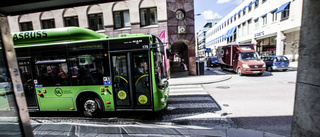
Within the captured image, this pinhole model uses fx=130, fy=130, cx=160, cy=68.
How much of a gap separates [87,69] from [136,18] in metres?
9.05

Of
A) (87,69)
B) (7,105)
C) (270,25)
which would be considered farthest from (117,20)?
(270,25)

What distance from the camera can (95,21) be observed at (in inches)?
520

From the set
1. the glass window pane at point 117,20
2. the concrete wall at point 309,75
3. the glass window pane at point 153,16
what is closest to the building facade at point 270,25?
the glass window pane at point 153,16

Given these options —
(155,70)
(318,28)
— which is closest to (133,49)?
(155,70)

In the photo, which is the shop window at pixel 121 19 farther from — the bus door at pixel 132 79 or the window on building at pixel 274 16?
the window on building at pixel 274 16

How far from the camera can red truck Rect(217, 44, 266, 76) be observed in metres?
11.5

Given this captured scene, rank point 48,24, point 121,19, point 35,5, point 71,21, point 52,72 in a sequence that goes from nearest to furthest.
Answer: point 35,5, point 52,72, point 121,19, point 71,21, point 48,24

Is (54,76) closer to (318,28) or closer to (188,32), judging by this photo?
(318,28)

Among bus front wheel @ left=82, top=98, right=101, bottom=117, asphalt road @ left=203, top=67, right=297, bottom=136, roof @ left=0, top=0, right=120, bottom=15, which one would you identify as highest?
roof @ left=0, top=0, right=120, bottom=15

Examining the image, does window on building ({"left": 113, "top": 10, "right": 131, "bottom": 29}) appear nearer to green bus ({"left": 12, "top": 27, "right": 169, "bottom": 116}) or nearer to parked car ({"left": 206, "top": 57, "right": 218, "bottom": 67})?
green bus ({"left": 12, "top": 27, "right": 169, "bottom": 116})

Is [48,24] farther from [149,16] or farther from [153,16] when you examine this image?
[153,16]

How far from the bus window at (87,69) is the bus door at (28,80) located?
1703 millimetres

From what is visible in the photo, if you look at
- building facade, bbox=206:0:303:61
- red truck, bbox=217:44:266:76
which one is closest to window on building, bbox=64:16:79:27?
red truck, bbox=217:44:266:76

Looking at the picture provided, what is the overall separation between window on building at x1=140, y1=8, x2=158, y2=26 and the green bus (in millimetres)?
8470
